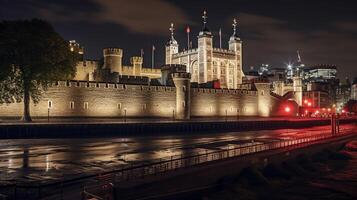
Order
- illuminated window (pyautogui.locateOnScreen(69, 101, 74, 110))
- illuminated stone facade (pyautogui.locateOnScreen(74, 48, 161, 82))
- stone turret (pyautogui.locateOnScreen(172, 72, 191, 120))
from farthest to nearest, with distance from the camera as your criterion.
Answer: illuminated stone facade (pyautogui.locateOnScreen(74, 48, 161, 82)) < stone turret (pyautogui.locateOnScreen(172, 72, 191, 120)) < illuminated window (pyautogui.locateOnScreen(69, 101, 74, 110))

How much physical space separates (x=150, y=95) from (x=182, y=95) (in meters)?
4.88

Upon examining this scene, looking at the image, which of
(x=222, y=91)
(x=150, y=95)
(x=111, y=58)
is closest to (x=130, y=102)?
(x=150, y=95)

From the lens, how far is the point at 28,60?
1628 inches

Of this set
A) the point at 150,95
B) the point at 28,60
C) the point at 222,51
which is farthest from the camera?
the point at 222,51

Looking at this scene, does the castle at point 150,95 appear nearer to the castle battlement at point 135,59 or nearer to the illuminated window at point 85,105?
the illuminated window at point 85,105

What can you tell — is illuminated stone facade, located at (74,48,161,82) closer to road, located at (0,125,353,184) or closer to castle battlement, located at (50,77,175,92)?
castle battlement, located at (50,77,175,92)

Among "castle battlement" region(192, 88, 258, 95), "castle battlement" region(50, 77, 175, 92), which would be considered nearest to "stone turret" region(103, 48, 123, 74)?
"castle battlement" region(50, 77, 175, 92)

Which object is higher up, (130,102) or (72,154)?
(130,102)

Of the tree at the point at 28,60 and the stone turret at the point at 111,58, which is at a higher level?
the stone turret at the point at 111,58

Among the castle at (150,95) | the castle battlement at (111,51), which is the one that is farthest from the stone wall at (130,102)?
the castle battlement at (111,51)

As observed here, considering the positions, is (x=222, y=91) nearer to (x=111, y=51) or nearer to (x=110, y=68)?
(x=110, y=68)

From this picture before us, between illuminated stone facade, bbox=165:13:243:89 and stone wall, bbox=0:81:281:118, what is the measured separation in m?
21.1

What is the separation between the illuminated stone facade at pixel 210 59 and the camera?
9081 centimetres

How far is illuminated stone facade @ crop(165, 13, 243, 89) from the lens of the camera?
90.8 m
